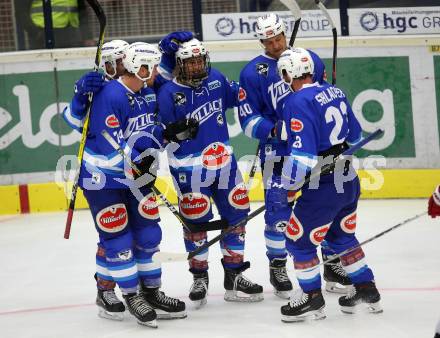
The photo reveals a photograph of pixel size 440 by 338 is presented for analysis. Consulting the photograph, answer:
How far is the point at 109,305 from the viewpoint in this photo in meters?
5.64

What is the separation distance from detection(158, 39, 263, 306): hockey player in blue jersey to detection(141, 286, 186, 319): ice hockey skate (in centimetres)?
20

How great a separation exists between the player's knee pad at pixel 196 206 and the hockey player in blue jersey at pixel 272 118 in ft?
1.12

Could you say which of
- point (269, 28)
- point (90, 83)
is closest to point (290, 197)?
point (269, 28)

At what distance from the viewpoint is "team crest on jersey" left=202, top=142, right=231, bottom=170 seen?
228 inches

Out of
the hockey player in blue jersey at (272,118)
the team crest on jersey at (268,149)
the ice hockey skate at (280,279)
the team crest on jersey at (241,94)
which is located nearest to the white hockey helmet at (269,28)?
the hockey player in blue jersey at (272,118)

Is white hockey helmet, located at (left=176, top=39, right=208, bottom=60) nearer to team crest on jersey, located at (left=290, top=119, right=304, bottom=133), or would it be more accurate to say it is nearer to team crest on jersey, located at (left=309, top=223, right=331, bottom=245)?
team crest on jersey, located at (left=290, top=119, right=304, bottom=133)

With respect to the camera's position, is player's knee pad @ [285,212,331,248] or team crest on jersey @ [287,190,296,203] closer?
player's knee pad @ [285,212,331,248]

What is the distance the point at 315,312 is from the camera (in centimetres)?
532

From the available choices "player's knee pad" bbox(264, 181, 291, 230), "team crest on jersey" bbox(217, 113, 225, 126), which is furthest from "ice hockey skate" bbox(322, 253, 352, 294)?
"team crest on jersey" bbox(217, 113, 225, 126)

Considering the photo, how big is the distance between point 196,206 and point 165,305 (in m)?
0.56

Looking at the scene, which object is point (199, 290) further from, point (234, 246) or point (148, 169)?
point (148, 169)

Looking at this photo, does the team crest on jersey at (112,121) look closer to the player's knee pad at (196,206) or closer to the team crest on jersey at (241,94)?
the player's knee pad at (196,206)

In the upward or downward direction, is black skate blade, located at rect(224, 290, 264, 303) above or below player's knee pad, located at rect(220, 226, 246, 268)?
below

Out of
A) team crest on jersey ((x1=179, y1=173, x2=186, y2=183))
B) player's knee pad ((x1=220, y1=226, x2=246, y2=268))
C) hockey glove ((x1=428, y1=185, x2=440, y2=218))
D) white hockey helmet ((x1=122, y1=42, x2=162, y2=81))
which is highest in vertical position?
white hockey helmet ((x1=122, y1=42, x2=162, y2=81))
